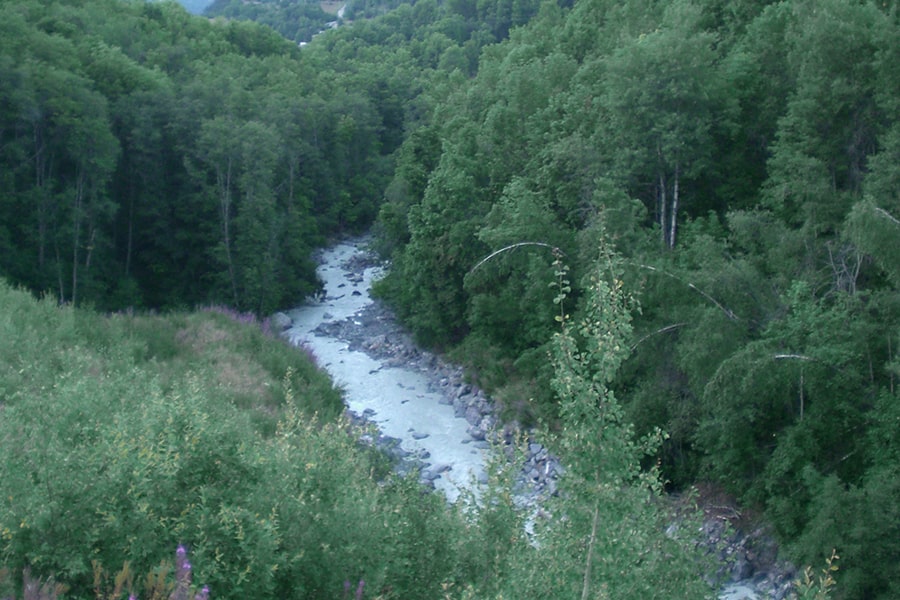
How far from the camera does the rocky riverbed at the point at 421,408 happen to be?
13.0 metres

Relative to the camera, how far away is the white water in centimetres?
1688

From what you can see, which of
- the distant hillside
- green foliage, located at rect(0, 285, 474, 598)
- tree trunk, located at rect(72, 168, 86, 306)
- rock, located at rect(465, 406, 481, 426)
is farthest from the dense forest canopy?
the distant hillside

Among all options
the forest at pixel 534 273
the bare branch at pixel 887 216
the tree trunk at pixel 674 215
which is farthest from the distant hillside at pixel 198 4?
the bare branch at pixel 887 216

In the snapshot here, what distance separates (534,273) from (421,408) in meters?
4.26

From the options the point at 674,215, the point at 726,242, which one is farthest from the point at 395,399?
the point at 726,242

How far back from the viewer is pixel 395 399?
2005cm

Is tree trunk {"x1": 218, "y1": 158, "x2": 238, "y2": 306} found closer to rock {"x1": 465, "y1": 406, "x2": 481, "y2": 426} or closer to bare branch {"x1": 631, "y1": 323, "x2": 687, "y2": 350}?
rock {"x1": 465, "y1": 406, "x2": 481, "y2": 426}

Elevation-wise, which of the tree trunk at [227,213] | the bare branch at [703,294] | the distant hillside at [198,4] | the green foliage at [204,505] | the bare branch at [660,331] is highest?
the green foliage at [204,505]

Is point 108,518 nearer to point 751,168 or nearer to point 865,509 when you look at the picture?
point 865,509

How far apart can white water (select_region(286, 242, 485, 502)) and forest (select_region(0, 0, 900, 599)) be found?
1.40 m

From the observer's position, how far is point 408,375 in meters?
21.8

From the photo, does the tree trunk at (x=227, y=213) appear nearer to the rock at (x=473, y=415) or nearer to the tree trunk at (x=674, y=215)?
the rock at (x=473, y=415)

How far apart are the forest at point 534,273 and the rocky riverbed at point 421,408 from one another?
0.68 metres

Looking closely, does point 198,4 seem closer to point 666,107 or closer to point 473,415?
point 473,415
